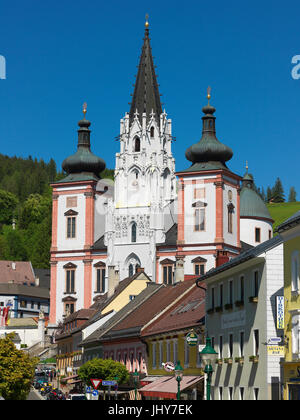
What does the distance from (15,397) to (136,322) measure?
Result: 10641 millimetres

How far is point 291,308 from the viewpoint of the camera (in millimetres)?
32188

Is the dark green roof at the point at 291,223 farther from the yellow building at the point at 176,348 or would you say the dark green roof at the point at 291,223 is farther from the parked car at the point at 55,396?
the parked car at the point at 55,396

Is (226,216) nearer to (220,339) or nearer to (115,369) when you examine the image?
(115,369)

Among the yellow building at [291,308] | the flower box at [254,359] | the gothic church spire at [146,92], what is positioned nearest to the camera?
the yellow building at [291,308]

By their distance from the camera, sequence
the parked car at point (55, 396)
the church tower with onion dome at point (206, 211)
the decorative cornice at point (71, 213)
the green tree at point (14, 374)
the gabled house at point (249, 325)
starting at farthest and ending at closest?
the decorative cornice at point (71, 213)
the church tower with onion dome at point (206, 211)
the parked car at point (55, 396)
the green tree at point (14, 374)
the gabled house at point (249, 325)

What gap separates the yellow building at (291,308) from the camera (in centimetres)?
3148

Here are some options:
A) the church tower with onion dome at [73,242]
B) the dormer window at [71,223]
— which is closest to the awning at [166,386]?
the church tower with onion dome at [73,242]

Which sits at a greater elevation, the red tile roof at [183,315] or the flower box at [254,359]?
the red tile roof at [183,315]

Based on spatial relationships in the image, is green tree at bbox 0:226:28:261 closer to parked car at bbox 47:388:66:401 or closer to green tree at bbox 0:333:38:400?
parked car at bbox 47:388:66:401

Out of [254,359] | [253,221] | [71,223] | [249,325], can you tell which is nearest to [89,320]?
[71,223]

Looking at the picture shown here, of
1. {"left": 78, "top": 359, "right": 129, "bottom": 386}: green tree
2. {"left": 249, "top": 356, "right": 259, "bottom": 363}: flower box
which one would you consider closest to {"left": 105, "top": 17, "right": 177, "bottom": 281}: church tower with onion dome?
{"left": 78, "top": 359, "right": 129, "bottom": 386}: green tree

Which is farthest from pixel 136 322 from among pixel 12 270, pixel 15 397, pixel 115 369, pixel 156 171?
pixel 12 270

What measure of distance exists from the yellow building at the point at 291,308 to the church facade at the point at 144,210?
63.8 meters

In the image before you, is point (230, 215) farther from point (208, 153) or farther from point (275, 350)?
point (275, 350)
